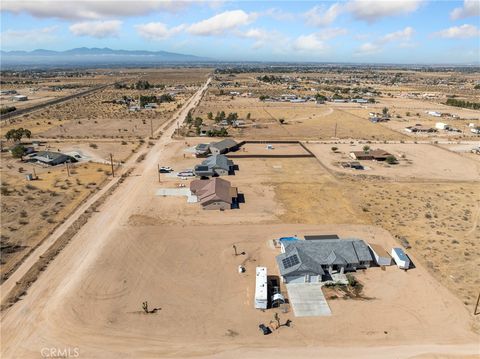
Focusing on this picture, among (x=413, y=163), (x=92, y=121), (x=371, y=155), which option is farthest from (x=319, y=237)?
(x=92, y=121)

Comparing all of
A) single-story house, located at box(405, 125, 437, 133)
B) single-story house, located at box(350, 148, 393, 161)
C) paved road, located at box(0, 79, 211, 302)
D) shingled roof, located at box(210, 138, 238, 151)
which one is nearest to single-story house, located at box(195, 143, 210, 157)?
shingled roof, located at box(210, 138, 238, 151)

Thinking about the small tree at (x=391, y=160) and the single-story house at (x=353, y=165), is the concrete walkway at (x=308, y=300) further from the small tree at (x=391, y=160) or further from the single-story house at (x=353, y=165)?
the small tree at (x=391, y=160)

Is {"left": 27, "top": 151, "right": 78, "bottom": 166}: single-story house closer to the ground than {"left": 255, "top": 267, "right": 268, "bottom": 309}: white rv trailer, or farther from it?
farther from it

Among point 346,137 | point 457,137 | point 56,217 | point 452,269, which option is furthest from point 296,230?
point 457,137

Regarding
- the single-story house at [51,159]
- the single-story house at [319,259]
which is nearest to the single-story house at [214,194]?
the single-story house at [319,259]

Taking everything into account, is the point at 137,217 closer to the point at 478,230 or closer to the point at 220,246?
the point at 220,246

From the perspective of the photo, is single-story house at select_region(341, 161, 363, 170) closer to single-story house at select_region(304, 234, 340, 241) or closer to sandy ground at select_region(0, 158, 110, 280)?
single-story house at select_region(304, 234, 340, 241)
